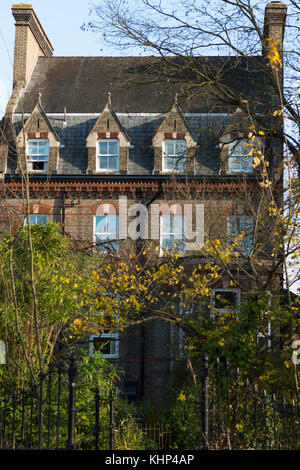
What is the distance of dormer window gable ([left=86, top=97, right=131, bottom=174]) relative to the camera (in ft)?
86.3

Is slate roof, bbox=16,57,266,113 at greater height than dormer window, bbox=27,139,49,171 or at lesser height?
greater

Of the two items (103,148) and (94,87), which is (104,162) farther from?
(94,87)

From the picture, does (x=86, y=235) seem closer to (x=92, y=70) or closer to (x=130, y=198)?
(x=130, y=198)

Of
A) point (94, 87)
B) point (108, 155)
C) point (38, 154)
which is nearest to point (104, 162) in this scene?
point (108, 155)

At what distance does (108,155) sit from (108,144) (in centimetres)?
54

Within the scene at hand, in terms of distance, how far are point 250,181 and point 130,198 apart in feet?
15.7

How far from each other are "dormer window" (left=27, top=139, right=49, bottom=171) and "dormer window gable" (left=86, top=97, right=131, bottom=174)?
1.87m

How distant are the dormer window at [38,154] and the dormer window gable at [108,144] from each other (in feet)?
6.12

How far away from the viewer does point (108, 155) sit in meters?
26.4

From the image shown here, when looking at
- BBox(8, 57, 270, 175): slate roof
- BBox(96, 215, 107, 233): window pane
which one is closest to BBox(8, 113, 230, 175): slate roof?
BBox(8, 57, 270, 175): slate roof

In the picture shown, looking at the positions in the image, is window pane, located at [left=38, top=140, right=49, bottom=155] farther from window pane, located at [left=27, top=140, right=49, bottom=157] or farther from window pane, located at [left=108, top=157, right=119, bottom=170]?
window pane, located at [left=108, top=157, right=119, bottom=170]

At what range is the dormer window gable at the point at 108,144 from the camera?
2630cm

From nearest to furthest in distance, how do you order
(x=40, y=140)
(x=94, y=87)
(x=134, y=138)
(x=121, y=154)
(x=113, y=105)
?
(x=121, y=154) < (x=40, y=140) < (x=134, y=138) < (x=113, y=105) < (x=94, y=87)
